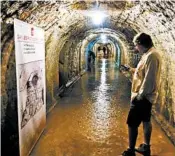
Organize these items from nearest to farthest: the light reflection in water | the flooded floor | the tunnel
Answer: the tunnel → the flooded floor → the light reflection in water

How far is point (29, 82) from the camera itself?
4.60m

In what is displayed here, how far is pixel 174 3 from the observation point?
3.81m

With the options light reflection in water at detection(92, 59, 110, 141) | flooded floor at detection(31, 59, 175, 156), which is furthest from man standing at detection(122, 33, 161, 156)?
light reflection in water at detection(92, 59, 110, 141)

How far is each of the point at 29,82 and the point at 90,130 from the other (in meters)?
2.24

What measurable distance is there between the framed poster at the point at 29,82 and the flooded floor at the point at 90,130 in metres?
0.45

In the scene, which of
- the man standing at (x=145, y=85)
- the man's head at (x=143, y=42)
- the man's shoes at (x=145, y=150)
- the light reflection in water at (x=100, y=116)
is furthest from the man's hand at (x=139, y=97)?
the light reflection in water at (x=100, y=116)

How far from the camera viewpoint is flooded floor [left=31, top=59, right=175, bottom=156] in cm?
505

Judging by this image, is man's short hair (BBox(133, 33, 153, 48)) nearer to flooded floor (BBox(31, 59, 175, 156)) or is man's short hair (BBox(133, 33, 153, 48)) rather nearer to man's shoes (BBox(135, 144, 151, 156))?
man's shoes (BBox(135, 144, 151, 156))

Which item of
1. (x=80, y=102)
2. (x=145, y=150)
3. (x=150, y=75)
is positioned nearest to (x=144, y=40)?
(x=150, y=75)

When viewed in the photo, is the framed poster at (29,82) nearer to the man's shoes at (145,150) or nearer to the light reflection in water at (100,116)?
the light reflection in water at (100,116)

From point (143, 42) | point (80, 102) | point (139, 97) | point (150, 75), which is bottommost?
point (80, 102)

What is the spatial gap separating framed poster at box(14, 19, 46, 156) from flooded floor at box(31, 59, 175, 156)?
45 cm

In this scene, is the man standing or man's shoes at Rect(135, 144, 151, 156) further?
man's shoes at Rect(135, 144, 151, 156)

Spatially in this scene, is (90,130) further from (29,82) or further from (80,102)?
(80,102)
